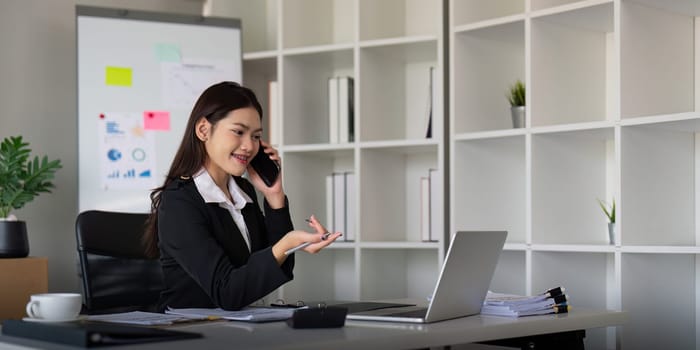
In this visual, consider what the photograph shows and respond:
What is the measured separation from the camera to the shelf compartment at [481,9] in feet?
11.8

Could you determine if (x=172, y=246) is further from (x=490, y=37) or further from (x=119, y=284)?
(x=490, y=37)

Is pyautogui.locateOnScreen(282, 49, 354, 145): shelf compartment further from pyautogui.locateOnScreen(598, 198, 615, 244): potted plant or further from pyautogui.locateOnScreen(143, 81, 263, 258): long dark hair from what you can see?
pyautogui.locateOnScreen(143, 81, 263, 258): long dark hair

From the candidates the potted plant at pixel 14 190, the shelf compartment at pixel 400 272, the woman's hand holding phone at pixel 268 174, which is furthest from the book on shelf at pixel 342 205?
the woman's hand holding phone at pixel 268 174

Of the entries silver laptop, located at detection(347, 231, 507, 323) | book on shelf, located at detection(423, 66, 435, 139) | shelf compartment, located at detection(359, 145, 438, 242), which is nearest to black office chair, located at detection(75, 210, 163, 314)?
shelf compartment, located at detection(359, 145, 438, 242)

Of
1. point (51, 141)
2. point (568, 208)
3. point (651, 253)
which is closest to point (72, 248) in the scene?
point (51, 141)

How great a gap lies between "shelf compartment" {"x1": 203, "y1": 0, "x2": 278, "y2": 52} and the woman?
5.76ft

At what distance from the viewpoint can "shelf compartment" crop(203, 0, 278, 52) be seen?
167 inches

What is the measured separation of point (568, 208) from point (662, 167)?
399 millimetres

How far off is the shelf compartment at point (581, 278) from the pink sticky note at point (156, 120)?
1591 mm

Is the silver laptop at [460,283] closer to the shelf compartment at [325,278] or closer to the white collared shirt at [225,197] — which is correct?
the white collared shirt at [225,197]

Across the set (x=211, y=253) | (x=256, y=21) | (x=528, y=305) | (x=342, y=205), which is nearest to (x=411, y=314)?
(x=528, y=305)

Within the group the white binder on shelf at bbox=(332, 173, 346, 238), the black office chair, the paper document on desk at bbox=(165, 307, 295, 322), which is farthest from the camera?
the white binder on shelf at bbox=(332, 173, 346, 238)

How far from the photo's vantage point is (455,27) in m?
3.59

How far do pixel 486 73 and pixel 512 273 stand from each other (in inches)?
31.4
